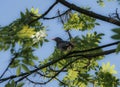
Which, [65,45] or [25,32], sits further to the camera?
[65,45]

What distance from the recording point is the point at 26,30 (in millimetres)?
8344

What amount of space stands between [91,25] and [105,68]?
2.57 metres

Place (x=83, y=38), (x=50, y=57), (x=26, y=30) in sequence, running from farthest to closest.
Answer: (x=50, y=57) → (x=83, y=38) → (x=26, y=30)

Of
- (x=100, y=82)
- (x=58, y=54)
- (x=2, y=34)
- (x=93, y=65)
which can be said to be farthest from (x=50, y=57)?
(x=2, y=34)

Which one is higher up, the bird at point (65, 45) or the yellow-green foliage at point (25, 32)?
the yellow-green foliage at point (25, 32)

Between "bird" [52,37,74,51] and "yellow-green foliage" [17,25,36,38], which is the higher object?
"yellow-green foliage" [17,25,36,38]

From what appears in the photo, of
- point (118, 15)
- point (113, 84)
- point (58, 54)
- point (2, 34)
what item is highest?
point (2, 34)

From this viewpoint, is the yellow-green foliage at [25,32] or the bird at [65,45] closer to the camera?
the yellow-green foliage at [25,32]

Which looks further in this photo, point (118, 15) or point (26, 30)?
point (118, 15)

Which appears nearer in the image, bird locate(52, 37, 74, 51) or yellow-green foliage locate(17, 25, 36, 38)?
yellow-green foliage locate(17, 25, 36, 38)

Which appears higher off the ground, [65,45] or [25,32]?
[25,32]

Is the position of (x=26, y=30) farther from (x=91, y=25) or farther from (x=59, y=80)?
(x=91, y=25)

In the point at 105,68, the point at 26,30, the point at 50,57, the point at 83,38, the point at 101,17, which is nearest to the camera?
the point at 26,30

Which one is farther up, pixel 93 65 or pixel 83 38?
pixel 83 38
